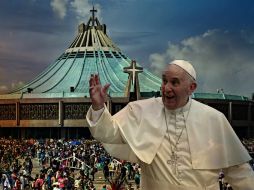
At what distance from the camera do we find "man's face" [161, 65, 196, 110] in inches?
125

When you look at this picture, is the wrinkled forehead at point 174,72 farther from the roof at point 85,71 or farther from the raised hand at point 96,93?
the roof at point 85,71

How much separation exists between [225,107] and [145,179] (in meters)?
45.7

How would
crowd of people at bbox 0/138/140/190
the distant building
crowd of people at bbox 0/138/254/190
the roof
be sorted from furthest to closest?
the roof, the distant building, crowd of people at bbox 0/138/140/190, crowd of people at bbox 0/138/254/190

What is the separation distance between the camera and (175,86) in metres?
3.18

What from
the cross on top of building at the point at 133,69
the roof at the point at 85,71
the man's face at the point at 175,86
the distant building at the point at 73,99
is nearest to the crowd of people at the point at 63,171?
the man's face at the point at 175,86

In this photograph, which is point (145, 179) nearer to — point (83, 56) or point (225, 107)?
point (225, 107)

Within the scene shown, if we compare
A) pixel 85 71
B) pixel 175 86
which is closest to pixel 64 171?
pixel 175 86

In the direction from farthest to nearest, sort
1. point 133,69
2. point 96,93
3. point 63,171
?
point 133,69, point 63,171, point 96,93

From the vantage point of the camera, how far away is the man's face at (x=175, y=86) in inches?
125

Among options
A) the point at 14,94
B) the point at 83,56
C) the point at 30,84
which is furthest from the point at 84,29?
the point at 14,94

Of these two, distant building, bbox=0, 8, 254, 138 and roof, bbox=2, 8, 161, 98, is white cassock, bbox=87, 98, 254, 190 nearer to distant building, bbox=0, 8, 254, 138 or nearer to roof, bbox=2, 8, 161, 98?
distant building, bbox=0, 8, 254, 138

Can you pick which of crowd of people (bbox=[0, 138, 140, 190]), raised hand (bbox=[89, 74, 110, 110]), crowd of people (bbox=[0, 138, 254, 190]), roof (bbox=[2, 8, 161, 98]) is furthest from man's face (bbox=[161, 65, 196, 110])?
roof (bbox=[2, 8, 161, 98])

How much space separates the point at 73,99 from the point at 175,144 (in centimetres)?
4316

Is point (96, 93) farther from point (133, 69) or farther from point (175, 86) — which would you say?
point (133, 69)
